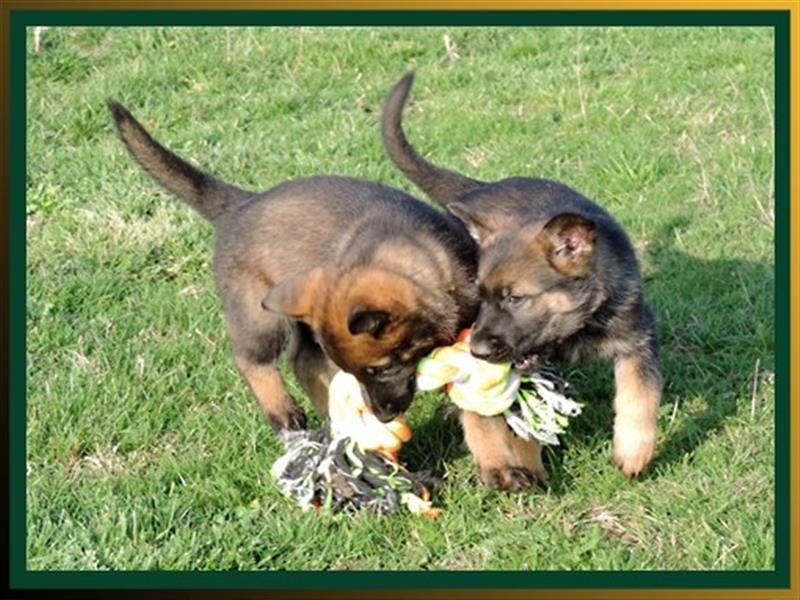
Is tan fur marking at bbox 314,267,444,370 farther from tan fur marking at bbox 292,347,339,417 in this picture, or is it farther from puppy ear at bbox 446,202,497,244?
tan fur marking at bbox 292,347,339,417

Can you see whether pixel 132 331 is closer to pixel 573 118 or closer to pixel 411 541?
pixel 411 541

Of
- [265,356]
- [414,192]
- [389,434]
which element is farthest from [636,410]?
[414,192]

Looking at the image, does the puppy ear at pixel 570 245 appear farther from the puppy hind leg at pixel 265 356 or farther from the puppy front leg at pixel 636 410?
the puppy hind leg at pixel 265 356

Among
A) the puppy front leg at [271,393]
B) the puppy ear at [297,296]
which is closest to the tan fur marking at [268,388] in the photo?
the puppy front leg at [271,393]

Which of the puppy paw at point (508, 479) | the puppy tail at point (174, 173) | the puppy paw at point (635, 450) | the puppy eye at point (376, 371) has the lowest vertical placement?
the puppy paw at point (508, 479)

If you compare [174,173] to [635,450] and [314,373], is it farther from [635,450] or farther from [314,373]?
[635,450]

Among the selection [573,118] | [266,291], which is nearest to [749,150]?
[573,118]

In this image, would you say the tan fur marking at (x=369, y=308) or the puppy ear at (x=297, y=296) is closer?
the tan fur marking at (x=369, y=308)
